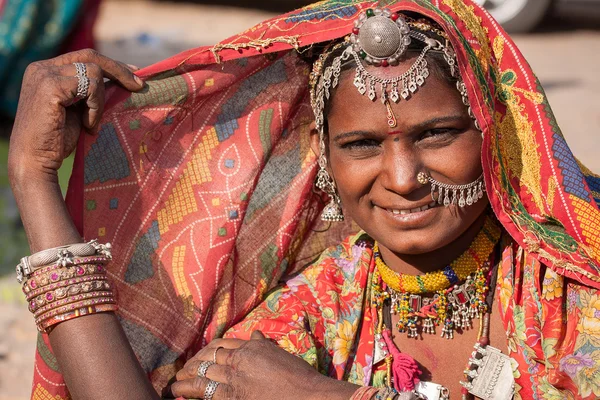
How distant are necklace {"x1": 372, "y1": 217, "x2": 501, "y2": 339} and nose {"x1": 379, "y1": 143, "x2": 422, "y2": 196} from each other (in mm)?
375

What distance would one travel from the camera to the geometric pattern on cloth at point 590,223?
2.75 m

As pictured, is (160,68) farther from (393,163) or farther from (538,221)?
(538,221)

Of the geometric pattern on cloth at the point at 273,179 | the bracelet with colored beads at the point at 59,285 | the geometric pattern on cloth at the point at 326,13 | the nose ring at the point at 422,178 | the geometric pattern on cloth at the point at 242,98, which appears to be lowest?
the bracelet with colored beads at the point at 59,285

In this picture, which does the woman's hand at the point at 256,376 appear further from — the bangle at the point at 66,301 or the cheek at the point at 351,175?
the cheek at the point at 351,175

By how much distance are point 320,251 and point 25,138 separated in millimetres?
1175

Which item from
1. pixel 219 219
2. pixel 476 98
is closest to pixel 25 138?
pixel 219 219

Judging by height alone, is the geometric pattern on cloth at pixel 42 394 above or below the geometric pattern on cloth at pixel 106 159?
below

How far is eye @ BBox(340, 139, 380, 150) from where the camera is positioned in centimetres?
291

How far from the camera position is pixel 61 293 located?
9.11 ft

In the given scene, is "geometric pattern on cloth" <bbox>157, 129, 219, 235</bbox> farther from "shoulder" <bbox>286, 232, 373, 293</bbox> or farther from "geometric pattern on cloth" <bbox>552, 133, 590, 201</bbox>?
"geometric pattern on cloth" <bbox>552, 133, 590, 201</bbox>

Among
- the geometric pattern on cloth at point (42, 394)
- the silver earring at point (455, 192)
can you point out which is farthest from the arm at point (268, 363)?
the silver earring at point (455, 192)

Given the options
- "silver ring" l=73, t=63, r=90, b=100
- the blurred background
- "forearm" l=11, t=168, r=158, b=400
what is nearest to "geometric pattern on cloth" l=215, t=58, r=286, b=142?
"silver ring" l=73, t=63, r=90, b=100

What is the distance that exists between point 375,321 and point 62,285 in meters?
1.06

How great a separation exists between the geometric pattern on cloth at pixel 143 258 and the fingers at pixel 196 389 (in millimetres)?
418
